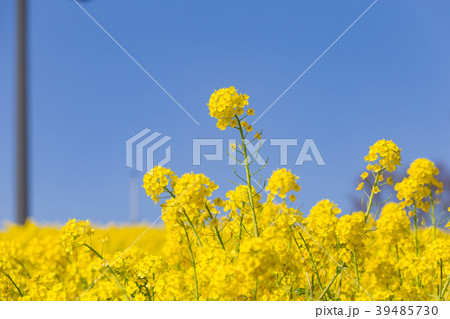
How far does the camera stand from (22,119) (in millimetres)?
9211

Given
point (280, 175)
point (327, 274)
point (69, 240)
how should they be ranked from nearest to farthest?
point (280, 175), point (69, 240), point (327, 274)

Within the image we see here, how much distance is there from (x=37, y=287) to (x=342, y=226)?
203 centimetres

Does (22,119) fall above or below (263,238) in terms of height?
above

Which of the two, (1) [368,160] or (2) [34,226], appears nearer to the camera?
(1) [368,160]

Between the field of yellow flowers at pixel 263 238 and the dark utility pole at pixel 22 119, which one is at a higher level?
the dark utility pole at pixel 22 119

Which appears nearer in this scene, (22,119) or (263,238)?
(263,238)

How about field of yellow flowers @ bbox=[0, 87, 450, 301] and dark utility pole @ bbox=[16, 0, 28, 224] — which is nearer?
field of yellow flowers @ bbox=[0, 87, 450, 301]

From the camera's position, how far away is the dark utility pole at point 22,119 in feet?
30.0

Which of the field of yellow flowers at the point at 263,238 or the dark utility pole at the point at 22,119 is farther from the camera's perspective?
the dark utility pole at the point at 22,119

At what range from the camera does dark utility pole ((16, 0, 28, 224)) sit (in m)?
9.15

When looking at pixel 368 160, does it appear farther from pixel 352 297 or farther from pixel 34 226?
pixel 34 226

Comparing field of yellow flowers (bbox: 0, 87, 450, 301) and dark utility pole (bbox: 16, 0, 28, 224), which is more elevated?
dark utility pole (bbox: 16, 0, 28, 224)

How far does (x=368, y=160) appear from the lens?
311cm
